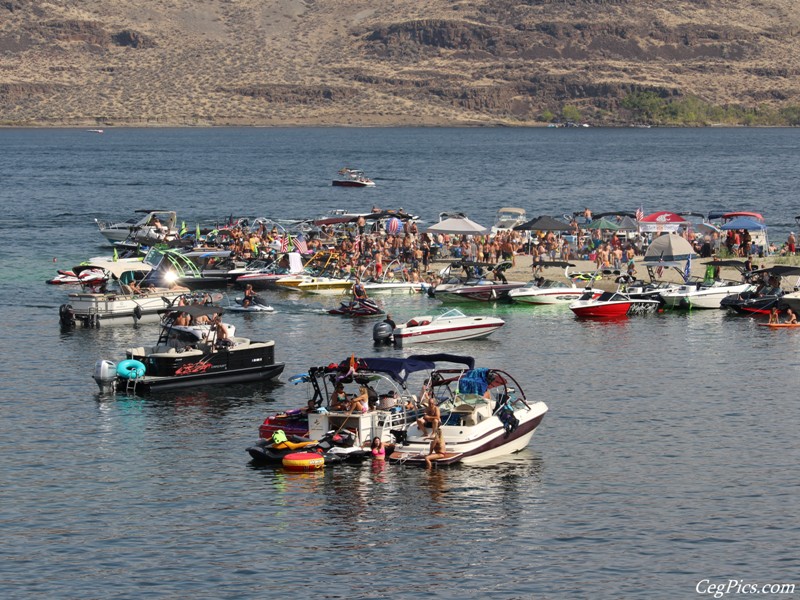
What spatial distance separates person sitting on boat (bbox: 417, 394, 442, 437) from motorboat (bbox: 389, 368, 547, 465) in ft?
0.73

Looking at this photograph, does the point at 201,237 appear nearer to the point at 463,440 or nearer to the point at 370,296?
the point at 370,296

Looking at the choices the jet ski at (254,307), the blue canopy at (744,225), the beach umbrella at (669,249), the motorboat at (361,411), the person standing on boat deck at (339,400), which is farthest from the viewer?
the blue canopy at (744,225)

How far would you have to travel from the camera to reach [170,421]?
44.1 metres

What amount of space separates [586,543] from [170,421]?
643 inches

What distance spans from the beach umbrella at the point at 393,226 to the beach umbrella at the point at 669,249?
19.6 metres

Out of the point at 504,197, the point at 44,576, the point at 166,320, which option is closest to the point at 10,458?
the point at 44,576

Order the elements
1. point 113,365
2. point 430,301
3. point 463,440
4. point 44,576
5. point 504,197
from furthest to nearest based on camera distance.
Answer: point 504,197
point 430,301
point 113,365
point 463,440
point 44,576

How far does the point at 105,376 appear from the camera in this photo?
156 feet

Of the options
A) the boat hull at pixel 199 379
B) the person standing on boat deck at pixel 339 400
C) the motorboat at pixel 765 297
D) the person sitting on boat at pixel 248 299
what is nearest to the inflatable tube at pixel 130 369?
the boat hull at pixel 199 379

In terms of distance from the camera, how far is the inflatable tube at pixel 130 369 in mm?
47500

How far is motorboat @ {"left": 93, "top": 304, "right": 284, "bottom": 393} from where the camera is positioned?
1877 inches

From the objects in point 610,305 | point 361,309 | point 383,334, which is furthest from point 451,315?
point 610,305

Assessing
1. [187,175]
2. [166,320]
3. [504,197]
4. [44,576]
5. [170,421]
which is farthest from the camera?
[187,175]

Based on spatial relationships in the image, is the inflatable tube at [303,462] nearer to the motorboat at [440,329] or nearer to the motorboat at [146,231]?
the motorboat at [440,329]
